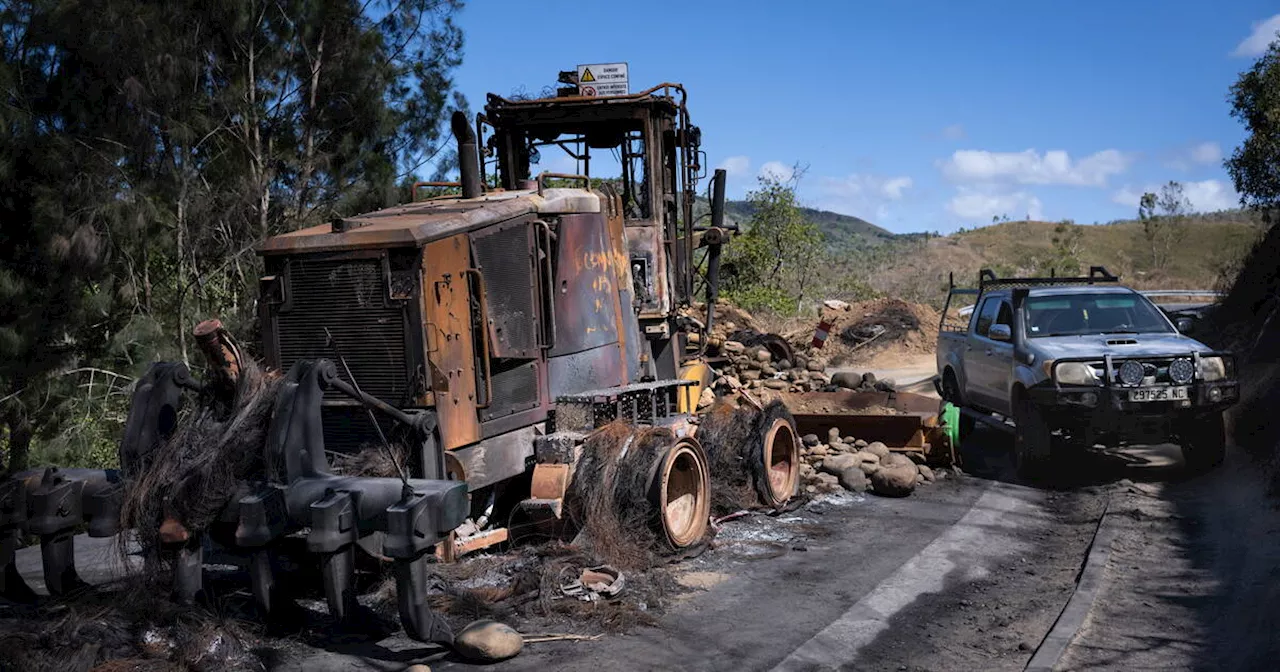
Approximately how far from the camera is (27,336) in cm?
1708

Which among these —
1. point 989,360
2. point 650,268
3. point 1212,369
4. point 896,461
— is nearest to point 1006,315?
point 989,360

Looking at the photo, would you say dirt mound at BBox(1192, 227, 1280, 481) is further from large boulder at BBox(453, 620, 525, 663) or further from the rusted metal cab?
large boulder at BBox(453, 620, 525, 663)

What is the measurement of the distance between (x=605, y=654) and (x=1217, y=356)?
298 inches

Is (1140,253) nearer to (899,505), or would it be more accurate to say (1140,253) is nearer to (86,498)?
(899,505)

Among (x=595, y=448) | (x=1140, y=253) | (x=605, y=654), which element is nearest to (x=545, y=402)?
(x=595, y=448)

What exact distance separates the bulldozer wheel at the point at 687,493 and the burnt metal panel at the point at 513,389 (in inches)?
43.2

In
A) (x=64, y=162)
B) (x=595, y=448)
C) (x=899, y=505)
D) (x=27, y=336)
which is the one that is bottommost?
(x=899, y=505)

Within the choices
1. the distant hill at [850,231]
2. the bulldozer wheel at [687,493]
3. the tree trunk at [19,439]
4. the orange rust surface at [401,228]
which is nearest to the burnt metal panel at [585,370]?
the bulldozer wheel at [687,493]

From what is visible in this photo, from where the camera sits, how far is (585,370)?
855 centimetres

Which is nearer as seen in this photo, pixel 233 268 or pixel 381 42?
pixel 233 268

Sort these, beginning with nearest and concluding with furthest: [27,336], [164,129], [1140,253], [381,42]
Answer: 1. [27,336]
2. [164,129]
3. [381,42]
4. [1140,253]

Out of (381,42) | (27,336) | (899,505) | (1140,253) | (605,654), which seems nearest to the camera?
(605,654)

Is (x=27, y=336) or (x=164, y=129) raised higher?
(x=164, y=129)

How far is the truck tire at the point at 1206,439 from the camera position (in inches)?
432
